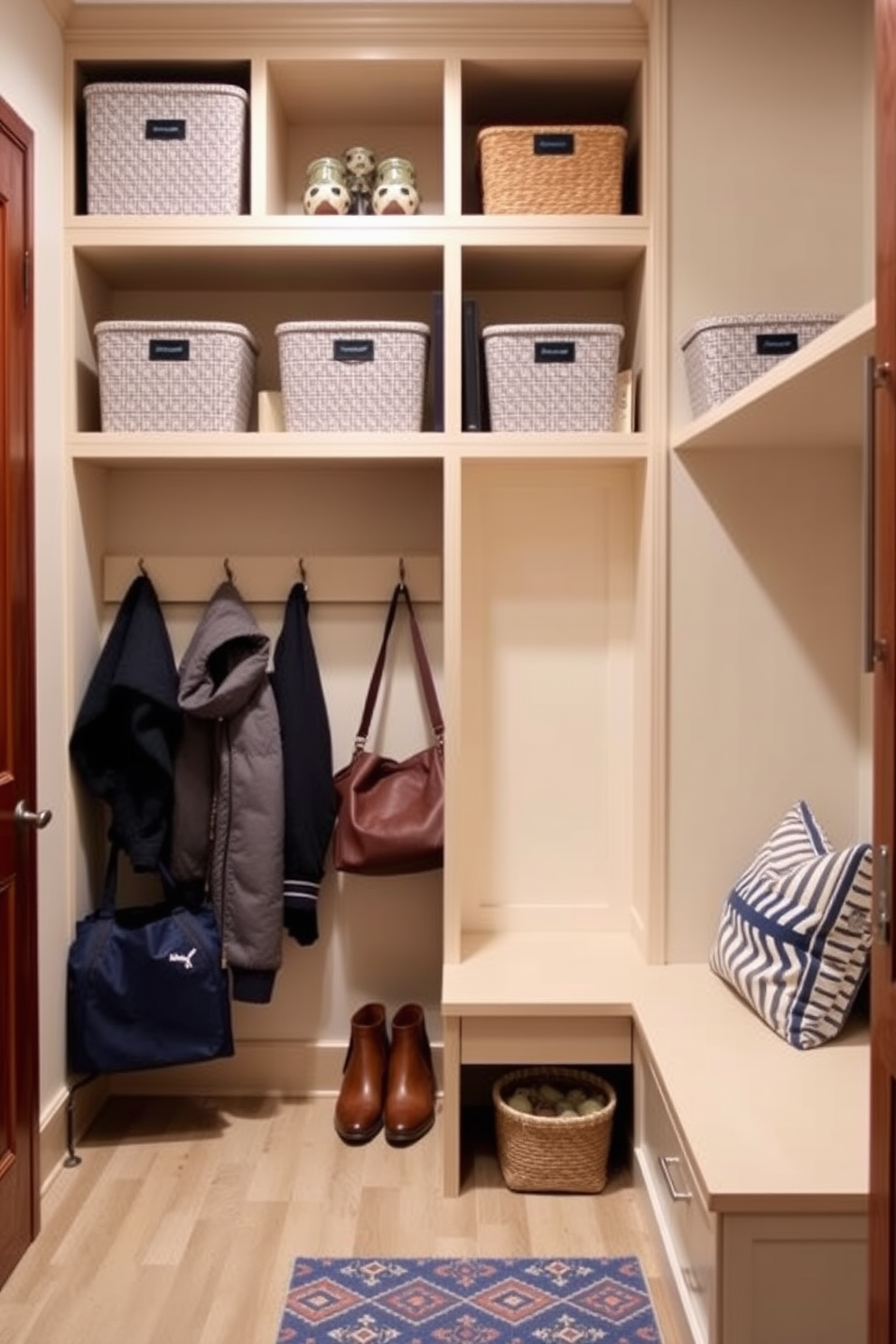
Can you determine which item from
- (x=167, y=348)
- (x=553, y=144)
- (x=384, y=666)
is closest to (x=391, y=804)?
(x=384, y=666)

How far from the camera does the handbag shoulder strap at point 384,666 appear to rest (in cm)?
284

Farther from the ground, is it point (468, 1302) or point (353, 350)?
point (353, 350)

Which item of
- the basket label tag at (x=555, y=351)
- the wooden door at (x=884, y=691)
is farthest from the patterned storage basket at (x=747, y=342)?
the wooden door at (x=884, y=691)

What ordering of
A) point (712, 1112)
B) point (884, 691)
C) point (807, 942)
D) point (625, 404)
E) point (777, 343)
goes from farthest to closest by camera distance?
point (625, 404) → point (777, 343) → point (807, 942) → point (712, 1112) → point (884, 691)

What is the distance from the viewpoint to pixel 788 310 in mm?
2498

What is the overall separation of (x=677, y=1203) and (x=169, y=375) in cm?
205

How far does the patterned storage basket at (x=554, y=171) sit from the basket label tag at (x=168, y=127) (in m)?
0.69

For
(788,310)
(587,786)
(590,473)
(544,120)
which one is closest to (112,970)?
(587,786)

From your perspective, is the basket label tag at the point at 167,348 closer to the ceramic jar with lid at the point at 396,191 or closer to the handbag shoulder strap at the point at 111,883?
the ceramic jar with lid at the point at 396,191

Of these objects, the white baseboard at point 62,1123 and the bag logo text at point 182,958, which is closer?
the white baseboard at point 62,1123

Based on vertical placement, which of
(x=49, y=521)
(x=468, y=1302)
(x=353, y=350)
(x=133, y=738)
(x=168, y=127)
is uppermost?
(x=168, y=127)

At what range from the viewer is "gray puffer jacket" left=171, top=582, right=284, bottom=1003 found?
2.69m

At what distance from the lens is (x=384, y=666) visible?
288 centimetres

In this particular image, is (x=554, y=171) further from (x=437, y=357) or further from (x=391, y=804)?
(x=391, y=804)
